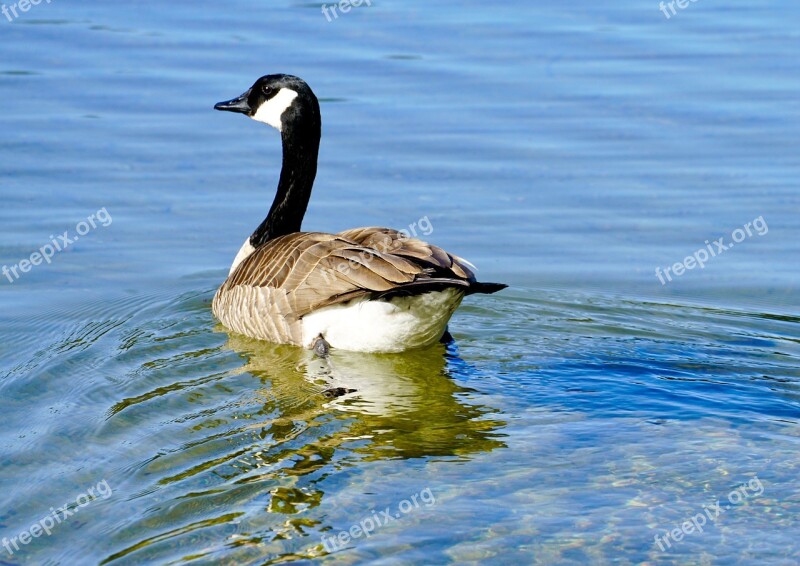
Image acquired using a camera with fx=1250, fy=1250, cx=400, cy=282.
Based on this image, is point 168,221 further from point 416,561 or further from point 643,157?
point 416,561

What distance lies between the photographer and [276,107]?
400 inches

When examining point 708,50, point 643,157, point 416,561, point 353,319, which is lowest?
point 416,561

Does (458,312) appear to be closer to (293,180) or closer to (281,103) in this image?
(293,180)

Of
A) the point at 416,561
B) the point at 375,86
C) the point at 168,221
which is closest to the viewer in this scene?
the point at 416,561

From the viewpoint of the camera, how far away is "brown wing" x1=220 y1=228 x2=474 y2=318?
789cm

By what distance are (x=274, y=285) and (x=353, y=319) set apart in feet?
2.57

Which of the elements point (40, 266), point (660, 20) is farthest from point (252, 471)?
point (660, 20)

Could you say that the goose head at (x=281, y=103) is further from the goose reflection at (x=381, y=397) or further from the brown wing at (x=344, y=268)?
the goose reflection at (x=381, y=397)

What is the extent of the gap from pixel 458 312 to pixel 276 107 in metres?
2.24

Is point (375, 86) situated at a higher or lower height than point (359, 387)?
higher

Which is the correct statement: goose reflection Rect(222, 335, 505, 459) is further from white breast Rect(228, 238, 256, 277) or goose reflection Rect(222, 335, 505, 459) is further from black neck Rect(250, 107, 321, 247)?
black neck Rect(250, 107, 321, 247)

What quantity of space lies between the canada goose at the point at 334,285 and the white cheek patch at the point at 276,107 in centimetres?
1

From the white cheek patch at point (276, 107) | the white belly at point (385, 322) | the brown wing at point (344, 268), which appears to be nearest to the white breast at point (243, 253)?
the brown wing at point (344, 268)

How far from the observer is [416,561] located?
568 centimetres
